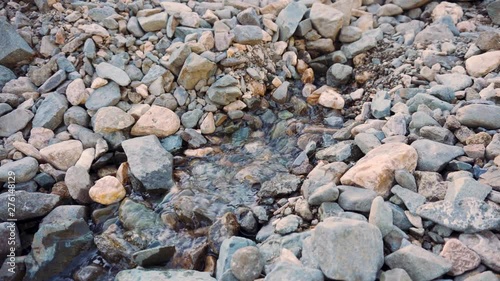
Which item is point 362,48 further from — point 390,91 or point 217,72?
point 217,72

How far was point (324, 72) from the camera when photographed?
486 cm

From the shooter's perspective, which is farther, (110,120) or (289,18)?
(289,18)

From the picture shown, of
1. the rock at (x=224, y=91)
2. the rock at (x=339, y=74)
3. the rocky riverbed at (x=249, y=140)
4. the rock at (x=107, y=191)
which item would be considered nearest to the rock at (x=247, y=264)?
the rocky riverbed at (x=249, y=140)

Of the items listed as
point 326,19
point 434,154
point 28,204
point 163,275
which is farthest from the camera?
point 326,19

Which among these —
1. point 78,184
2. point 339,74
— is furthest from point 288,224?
point 339,74

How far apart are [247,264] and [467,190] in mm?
1329

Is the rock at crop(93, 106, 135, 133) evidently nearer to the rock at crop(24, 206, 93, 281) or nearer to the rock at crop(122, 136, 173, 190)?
the rock at crop(122, 136, 173, 190)

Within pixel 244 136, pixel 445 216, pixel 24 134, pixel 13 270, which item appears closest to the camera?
pixel 445 216

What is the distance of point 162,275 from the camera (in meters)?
2.68

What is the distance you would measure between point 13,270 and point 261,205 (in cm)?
178

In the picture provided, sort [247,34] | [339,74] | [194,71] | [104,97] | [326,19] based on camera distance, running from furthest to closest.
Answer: [326,19]
[339,74]
[247,34]
[194,71]
[104,97]

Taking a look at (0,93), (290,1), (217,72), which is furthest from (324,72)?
(0,93)

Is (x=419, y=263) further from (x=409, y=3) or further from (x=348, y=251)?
(x=409, y=3)

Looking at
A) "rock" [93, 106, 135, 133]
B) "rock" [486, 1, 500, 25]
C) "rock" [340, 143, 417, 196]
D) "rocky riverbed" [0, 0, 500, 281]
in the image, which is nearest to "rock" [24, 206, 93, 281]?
"rocky riverbed" [0, 0, 500, 281]
